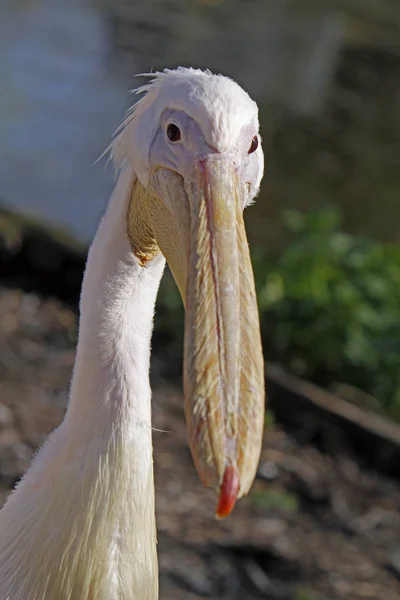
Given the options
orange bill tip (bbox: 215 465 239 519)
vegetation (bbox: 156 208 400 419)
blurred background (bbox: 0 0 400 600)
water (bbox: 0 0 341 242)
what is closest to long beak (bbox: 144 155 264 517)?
orange bill tip (bbox: 215 465 239 519)

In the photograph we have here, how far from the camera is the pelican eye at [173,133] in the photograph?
197 cm

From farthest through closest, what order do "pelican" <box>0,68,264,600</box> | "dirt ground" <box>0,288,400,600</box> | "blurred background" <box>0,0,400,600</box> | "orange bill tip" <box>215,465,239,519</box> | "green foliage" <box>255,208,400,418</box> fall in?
"green foliage" <box>255,208,400,418</box> < "blurred background" <box>0,0,400,600</box> < "dirt ground" <box>0,288,400,600</box> < "pelican" <box>0,68,264,600</box> < "orange bill tip" <box>215,465,239,519</box>

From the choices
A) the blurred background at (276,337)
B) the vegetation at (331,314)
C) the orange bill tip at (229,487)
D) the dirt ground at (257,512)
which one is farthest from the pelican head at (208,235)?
the vegetation at (331,314)

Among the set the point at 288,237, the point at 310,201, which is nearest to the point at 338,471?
the point at 288,237

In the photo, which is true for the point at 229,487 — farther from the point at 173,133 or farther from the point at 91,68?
the point at 91,68

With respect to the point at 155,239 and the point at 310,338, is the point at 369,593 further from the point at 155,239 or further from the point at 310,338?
the point at 155,239

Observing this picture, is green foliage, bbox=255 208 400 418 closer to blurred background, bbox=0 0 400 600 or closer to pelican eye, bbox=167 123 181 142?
blurred background, bbox=0 0 400 600

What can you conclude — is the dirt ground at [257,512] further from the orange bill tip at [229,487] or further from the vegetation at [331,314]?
the orange bill tip at [229,487]

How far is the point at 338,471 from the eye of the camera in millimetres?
4406

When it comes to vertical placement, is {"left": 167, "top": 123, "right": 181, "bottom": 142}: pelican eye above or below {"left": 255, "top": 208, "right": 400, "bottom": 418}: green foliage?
below

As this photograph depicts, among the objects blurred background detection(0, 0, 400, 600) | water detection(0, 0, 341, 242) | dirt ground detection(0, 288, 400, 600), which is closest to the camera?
dirt ground detection(0, 288, 400, 600)

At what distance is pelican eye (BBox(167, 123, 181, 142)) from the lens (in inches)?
77.7

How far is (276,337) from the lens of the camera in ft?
17.0

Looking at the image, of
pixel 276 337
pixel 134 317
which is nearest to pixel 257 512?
pixel 276 337
